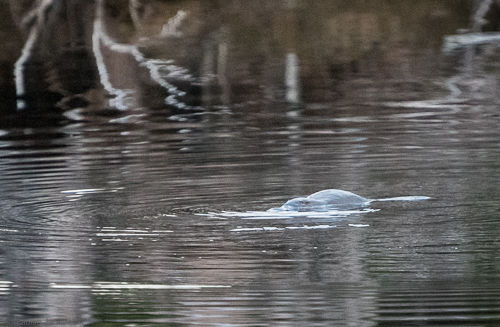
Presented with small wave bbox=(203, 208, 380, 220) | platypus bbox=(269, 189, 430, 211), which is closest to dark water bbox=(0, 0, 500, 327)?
small wave bbox=(203, 208, 380, 220)

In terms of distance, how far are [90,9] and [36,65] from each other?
257 cm

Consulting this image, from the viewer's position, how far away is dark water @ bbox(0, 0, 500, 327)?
7.36 meters

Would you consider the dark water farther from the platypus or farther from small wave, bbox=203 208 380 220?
the platypus

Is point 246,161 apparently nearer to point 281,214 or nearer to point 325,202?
point 325,202

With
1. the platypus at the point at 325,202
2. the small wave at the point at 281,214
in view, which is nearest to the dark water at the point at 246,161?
the small wave at the point at 281,214

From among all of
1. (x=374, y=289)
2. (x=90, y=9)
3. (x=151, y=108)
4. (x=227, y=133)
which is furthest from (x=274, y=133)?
(x=90, y=9)

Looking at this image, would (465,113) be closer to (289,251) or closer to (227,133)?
(227,133)

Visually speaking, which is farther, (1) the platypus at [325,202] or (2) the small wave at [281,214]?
(1) the platypus at [325,202]

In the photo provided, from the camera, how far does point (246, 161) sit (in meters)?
13.4

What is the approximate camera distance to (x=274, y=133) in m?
16.2

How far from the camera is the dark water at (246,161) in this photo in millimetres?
7355

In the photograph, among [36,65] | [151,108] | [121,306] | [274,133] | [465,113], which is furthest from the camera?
[36,65]

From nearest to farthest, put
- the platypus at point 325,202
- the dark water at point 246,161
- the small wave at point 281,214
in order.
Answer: the dark water at point 246,161 → the small wave at point 281,214 → the platypus at point 325,202

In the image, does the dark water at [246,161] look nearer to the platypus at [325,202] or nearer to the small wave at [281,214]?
the small wave at [281,214]
